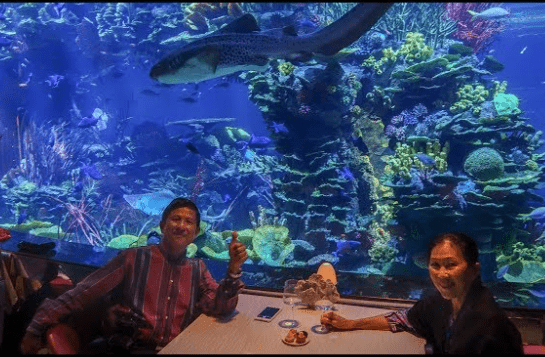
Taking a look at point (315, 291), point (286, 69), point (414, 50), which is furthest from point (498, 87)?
point (315, 291)

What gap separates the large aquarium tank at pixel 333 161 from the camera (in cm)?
626

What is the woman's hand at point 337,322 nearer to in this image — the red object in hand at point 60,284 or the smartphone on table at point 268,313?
the smartphone on table at point 268,313

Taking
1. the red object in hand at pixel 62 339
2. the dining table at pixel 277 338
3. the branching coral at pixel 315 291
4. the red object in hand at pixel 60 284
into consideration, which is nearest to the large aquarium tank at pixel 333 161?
the branching coral at pixel 315 291

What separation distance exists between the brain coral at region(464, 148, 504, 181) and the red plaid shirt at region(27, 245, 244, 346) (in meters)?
5.54

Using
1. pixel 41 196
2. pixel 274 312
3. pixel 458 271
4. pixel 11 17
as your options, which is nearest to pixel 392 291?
pixel 274 312

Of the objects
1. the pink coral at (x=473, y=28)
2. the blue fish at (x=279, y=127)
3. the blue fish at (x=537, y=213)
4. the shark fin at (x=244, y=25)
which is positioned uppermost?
the pink coral at (x=473, y=28)

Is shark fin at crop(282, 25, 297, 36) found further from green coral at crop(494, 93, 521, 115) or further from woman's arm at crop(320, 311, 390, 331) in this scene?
green coral at crop(494, 93, 521, 115)

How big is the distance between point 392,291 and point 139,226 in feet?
29.8

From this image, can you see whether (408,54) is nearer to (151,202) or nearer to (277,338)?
(151,202)

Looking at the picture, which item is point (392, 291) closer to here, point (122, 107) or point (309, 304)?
point (309, 304)

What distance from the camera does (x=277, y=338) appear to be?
2107 mm

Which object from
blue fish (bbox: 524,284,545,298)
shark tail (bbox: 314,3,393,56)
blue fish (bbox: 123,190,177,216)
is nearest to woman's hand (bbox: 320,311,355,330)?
blue fish (bbox: 524,284,545,298)

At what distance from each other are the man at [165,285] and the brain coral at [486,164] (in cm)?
552

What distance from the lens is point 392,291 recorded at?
3074 millimetres
